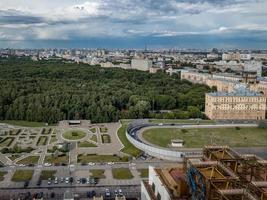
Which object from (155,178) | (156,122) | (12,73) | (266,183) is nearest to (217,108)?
(156,122)

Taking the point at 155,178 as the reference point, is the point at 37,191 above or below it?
below

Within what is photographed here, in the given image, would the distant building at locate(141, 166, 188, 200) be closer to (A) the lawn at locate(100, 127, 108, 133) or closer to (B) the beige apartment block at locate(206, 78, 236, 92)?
(A) the lawn at locate(100, 127, 108, 133)

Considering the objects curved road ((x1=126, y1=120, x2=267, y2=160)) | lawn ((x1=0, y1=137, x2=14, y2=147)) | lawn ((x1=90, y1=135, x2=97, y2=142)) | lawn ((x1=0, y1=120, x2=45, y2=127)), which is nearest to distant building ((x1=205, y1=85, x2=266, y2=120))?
curved road ((x1=126, y1=120, x2=267, y2=160))

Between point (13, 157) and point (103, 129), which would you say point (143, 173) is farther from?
point (103, 129)

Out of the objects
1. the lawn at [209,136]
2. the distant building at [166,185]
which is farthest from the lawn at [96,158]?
the distant building at [166,185]

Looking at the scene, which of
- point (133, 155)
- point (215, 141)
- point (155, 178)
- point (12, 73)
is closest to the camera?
point (155, 178)

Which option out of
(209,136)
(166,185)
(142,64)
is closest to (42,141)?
(209,136)

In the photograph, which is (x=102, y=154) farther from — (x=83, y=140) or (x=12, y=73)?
(x=12, y=73)
